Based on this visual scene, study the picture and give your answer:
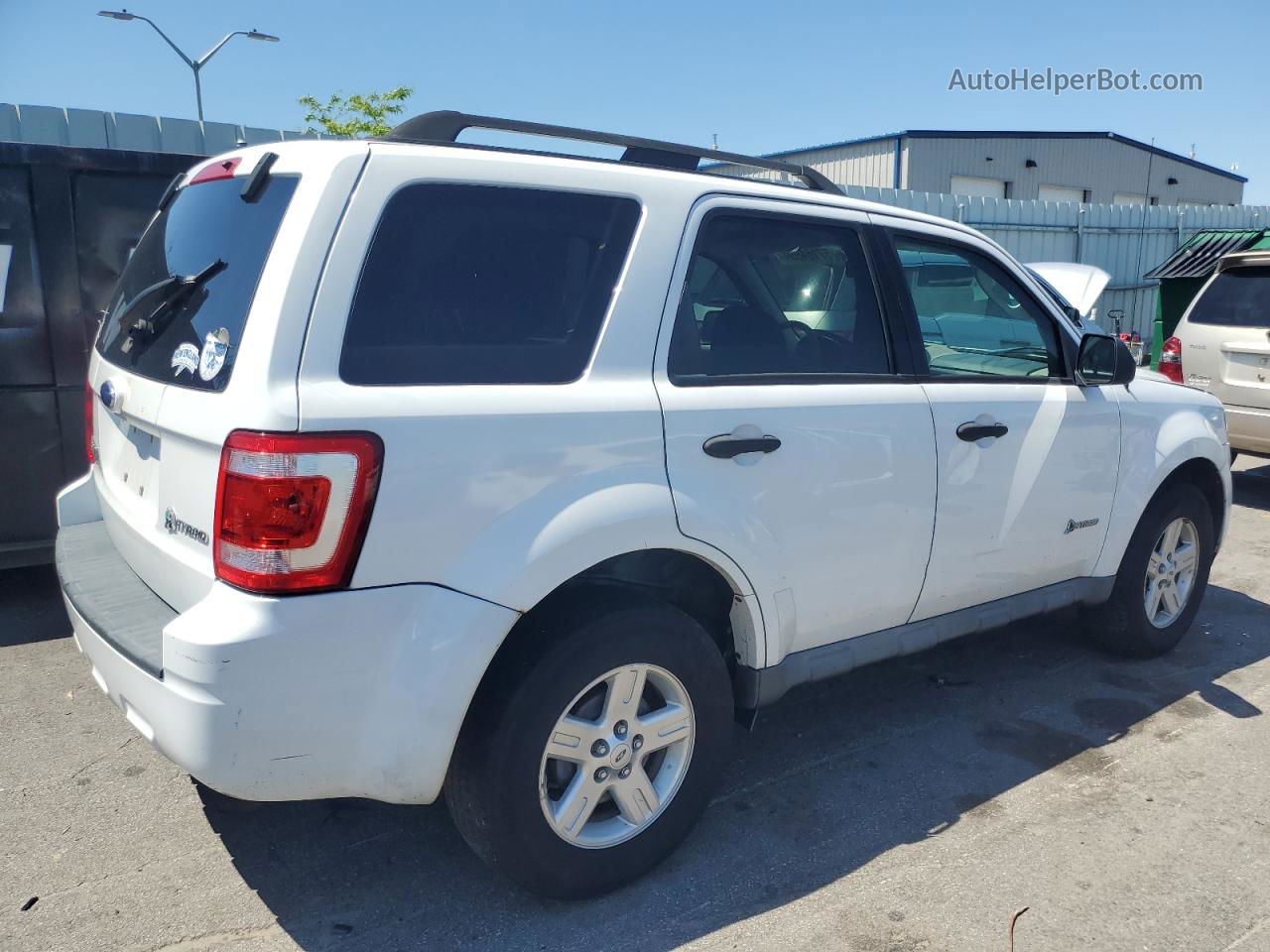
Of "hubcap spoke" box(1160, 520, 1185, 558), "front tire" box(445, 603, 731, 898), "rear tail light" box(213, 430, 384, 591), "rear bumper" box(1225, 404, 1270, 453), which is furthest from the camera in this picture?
"rear bumper" box(1225, 404, 1270, 453)

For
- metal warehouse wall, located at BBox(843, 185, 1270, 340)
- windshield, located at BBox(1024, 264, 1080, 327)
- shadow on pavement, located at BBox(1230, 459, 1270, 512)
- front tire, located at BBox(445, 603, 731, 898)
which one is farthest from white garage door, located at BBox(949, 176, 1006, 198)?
front tire, located at BBox(445, 603, 731, 898)

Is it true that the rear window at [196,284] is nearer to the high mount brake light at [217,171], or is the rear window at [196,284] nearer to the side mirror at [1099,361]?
the high mount brake light at [217,171]

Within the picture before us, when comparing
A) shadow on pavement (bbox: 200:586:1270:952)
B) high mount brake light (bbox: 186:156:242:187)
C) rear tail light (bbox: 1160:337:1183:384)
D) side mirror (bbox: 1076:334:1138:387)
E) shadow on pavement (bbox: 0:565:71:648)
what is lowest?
shadow on pavement (bbox: 0:565:71:648)

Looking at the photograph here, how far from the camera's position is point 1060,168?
105 ft

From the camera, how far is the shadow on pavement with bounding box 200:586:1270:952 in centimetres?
266

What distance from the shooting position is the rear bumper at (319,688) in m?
2.11

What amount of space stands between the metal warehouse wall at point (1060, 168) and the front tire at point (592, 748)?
1020 inches

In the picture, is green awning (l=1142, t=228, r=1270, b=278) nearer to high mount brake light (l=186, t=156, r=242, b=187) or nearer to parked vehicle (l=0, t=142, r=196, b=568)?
parked vehicle (l=0, t=142, r=196, b=568)

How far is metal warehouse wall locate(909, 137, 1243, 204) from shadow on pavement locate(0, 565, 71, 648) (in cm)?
2470

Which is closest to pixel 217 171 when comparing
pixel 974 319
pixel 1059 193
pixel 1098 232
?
pixel 974 319

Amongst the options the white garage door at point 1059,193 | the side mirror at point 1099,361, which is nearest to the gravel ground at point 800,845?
the side mirror at point 1099,361

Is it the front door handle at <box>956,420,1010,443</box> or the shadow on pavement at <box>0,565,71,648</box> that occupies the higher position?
the front door handle at <box>956,420,1010,443</box>

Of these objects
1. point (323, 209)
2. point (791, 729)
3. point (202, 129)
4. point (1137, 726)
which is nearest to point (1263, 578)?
point (1137, 726)

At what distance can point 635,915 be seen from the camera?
2.68 metres
